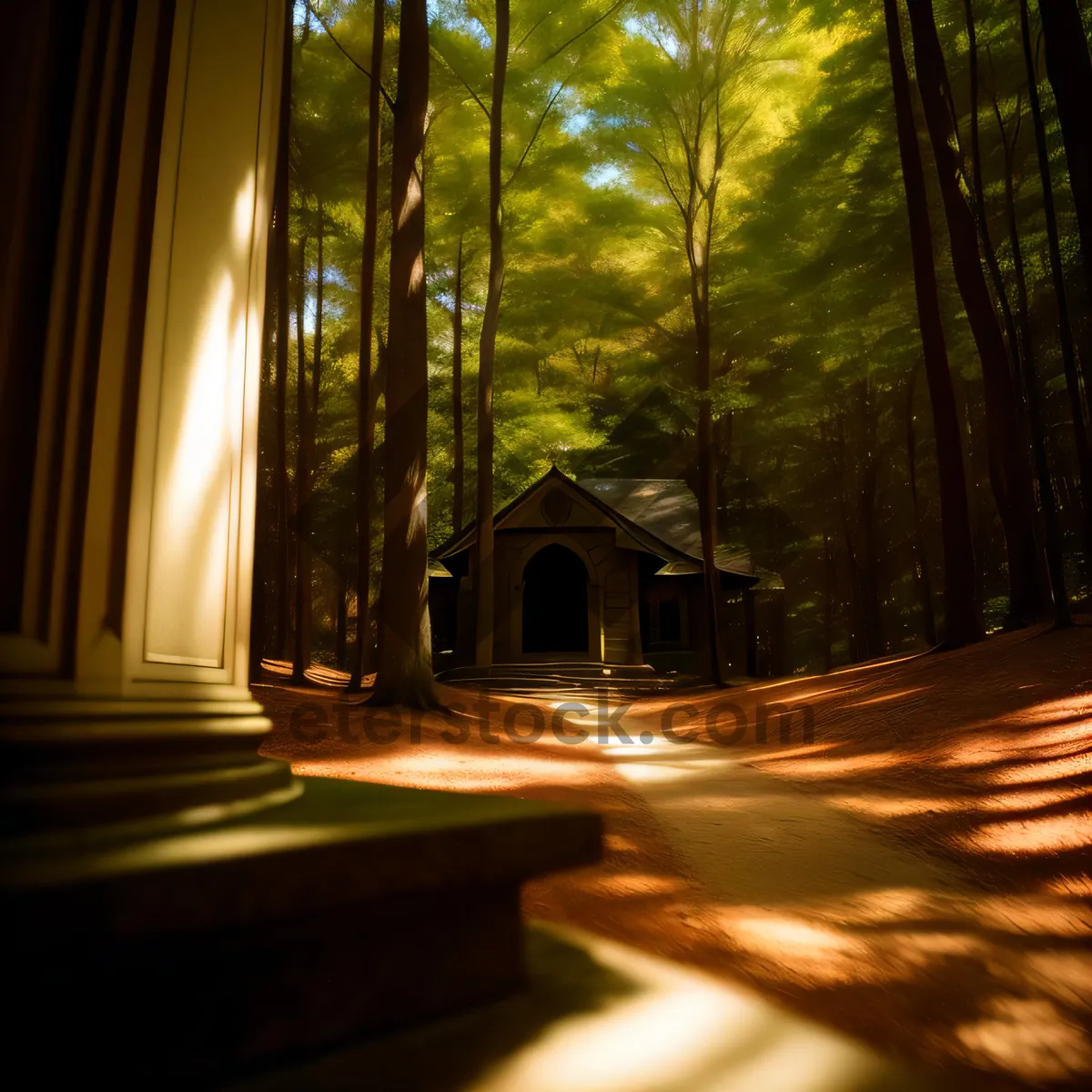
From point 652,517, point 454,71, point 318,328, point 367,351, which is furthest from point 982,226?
point 318,328

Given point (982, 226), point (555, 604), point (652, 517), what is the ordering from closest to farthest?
point (982, 226) → point (555, 604) → point (652, 517)

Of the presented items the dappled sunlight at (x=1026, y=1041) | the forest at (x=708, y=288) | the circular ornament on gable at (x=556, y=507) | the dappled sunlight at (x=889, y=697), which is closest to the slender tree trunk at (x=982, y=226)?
the forest at (x=708, y=288)

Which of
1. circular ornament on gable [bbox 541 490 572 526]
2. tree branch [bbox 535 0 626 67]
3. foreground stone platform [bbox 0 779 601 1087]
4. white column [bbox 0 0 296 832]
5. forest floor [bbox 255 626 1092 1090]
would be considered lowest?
forest floor [bbox 255 626 1092 1090]

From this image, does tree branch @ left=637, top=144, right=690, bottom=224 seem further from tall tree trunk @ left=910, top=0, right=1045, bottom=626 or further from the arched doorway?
the arched doorway

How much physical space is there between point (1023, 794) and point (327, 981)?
14.9 ft

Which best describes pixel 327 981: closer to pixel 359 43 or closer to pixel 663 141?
pixel 663 141

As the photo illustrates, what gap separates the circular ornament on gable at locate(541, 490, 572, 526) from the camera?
1866cm

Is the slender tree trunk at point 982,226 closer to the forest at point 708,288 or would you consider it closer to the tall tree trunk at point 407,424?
the forest at point 708,288

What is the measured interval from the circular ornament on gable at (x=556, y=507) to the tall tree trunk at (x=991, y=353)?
9.35 meters

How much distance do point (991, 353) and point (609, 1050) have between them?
11950 millimetres

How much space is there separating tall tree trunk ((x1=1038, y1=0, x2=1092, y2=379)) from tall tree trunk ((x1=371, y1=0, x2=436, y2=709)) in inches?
299

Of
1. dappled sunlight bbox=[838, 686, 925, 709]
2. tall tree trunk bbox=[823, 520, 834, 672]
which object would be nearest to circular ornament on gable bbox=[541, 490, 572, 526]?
dappled sunlight bbox=[838, 686, 925, 709]

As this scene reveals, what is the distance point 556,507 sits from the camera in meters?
18.7

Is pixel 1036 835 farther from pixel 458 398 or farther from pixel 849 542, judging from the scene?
pixel 849 542
